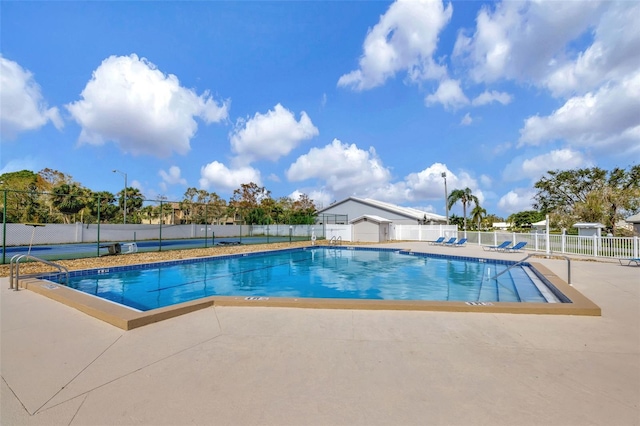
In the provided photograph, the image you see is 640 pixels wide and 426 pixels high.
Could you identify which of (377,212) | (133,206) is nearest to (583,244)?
(377,212)

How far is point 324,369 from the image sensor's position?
2.71 m

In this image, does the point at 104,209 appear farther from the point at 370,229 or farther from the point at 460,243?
the point at 460,243

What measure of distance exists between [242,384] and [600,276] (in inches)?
381

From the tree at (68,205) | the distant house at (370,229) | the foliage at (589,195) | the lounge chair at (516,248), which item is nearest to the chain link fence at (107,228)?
the tree at (68,205)

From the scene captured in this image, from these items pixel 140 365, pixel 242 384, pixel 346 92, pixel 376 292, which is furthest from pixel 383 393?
pixel 346 92

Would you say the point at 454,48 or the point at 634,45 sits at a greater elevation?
the point at 454,48

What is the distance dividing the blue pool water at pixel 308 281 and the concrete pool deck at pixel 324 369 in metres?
2.90

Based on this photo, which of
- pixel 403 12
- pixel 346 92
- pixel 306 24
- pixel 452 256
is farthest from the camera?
pixel 346 92

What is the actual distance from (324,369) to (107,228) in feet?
77.7

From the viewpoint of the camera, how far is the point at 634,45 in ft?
33.5

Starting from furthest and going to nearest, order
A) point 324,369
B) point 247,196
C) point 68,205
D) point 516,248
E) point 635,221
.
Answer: point 247,196
point 68,205
point 635,221
point 516,248
point 324,369

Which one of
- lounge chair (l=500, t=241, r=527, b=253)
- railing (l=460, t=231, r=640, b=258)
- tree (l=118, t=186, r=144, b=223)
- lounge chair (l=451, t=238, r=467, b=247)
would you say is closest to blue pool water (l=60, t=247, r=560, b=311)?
lounge chair (l=500, t=241, r=527, b=253)

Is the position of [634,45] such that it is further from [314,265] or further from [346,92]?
[314,265]

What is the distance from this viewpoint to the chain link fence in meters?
16.0
